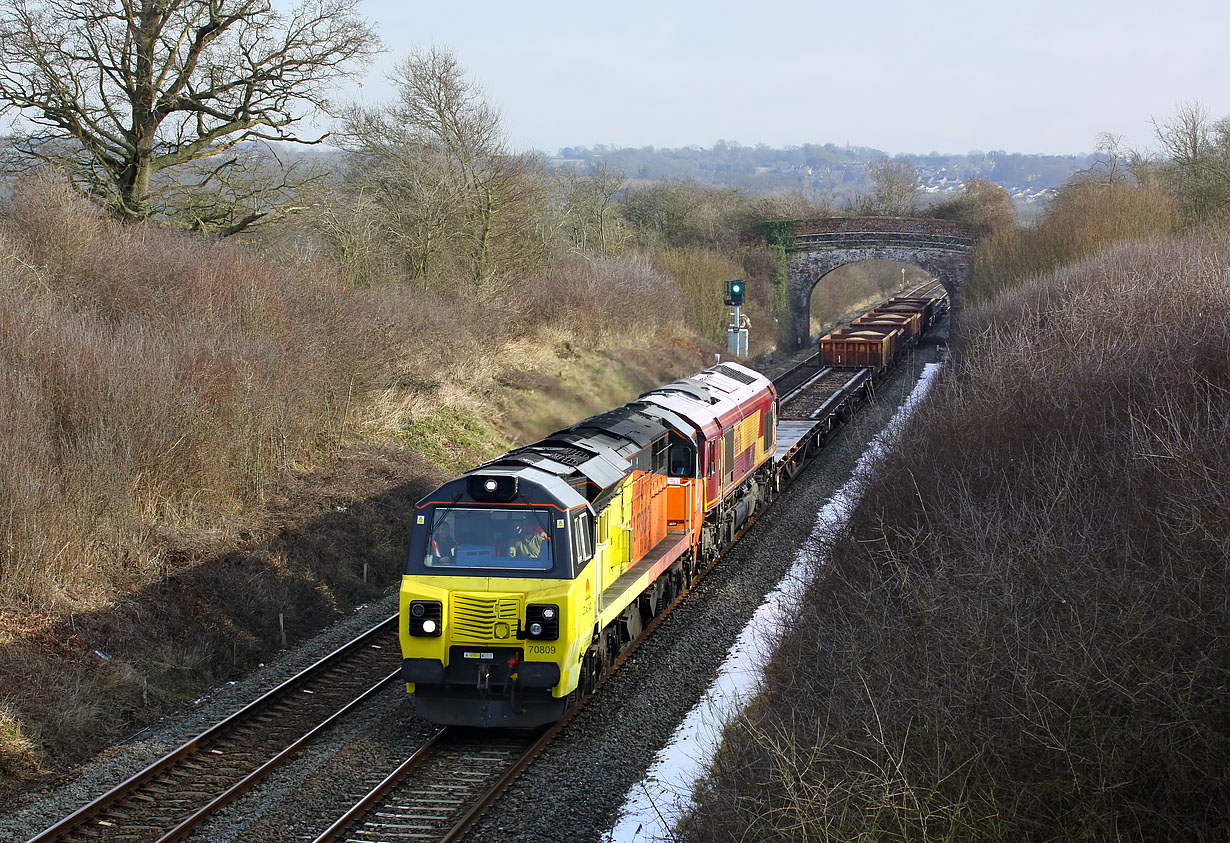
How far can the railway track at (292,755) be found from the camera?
9.09m

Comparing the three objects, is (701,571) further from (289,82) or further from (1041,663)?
(289,82)

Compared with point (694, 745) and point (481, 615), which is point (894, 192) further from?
point (481, 615)

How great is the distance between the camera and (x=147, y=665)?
12.7 m

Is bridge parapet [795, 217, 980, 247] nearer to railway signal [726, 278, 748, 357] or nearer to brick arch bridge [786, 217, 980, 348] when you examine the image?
brick arch bridge [786, 217, 980, 348]

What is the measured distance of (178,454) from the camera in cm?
1545

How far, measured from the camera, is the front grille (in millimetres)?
10641

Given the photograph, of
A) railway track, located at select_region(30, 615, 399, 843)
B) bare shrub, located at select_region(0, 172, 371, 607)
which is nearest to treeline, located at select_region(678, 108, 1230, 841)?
railway track, located at select_region(30, 615, 399, 843)

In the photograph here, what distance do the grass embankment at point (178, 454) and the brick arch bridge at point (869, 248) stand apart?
30.7 meters

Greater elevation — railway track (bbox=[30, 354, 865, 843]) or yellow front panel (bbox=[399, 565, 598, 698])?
yellow front panel (bbox=[399, 565, 598, 698])

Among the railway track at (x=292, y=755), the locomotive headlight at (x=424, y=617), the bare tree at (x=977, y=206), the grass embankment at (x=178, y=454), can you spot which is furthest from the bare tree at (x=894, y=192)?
the locomotive headlight at (x=424, y=617)

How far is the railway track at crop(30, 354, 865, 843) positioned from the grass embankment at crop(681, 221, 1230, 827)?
2.42 meters

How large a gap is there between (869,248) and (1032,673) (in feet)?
154

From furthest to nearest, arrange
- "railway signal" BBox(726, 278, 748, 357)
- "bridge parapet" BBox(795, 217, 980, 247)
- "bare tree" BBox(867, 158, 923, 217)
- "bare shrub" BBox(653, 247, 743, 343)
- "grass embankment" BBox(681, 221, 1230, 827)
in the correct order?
1. "bare tree" BBox(867, 158, 923, 217)
2. "bare shrub" BBox(653, 247, 743, 343)
3. "bridge parapet" BBox(795, 217, 980, 247)
4. "railway signal" BBox(726, 278, 748, 357)
5. "grass embankment" BBox(681, 221, 1230, 827)

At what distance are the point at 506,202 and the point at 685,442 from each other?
70.1 ft
